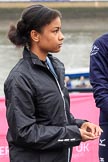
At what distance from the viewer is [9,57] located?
28.8 meters

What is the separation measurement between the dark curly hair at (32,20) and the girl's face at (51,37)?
1.0 inches

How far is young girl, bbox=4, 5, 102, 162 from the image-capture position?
2.44m

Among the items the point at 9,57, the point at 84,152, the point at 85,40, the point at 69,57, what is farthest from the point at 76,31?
the point at 84,152

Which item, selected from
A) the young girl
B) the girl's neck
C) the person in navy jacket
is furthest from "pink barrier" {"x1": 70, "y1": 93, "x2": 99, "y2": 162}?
the girl's neck

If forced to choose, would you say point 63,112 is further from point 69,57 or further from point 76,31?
point 76,31

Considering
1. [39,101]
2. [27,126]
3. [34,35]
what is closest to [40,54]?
[34,35]

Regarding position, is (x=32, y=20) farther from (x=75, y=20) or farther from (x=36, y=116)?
(x=75, y=20)

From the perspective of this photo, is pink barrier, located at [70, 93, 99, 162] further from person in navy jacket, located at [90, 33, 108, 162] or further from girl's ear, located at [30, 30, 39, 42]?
girl's ear, located at [30, 30, 39, 42]

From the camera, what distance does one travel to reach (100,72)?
2.90 meters

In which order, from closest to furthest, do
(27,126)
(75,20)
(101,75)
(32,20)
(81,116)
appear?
(27,126) → (32,20) → (101,75) → (81,116) → (75,20)

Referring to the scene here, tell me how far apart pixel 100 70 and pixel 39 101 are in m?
0.56

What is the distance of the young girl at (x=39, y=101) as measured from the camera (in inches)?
96.0

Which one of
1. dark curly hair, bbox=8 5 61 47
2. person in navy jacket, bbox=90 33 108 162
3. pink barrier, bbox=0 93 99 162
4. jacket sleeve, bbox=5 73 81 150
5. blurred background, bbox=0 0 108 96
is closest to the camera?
jacket sleeve, bbox=5 73 81 150

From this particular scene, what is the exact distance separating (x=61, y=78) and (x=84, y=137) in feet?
1.17
